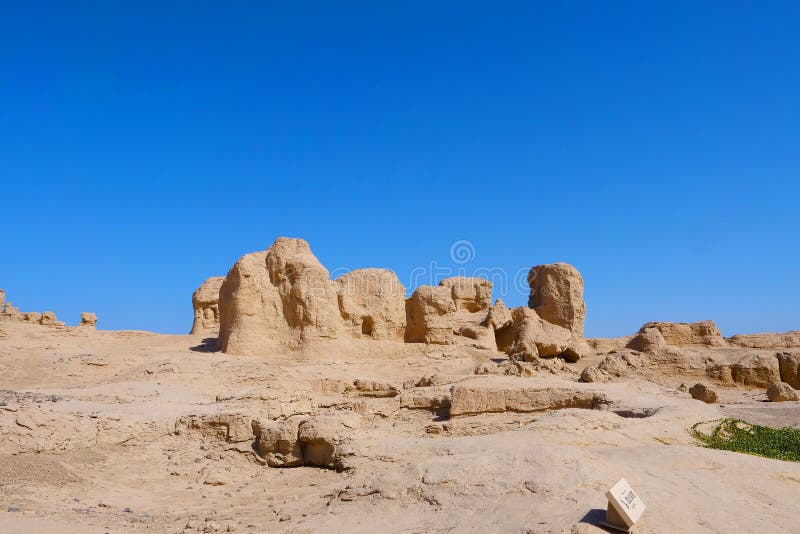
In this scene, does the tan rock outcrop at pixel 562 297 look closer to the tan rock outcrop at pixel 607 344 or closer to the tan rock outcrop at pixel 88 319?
the tan rock outcrop at pixel 607 344

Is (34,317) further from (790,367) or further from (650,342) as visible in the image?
A: (790,367)

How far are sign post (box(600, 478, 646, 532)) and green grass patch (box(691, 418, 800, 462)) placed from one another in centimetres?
390

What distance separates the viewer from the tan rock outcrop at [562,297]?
1995 cm

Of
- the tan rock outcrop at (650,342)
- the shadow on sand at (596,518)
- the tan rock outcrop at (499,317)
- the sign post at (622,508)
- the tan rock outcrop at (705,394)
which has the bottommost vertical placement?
the shadow on sand at (596,518)

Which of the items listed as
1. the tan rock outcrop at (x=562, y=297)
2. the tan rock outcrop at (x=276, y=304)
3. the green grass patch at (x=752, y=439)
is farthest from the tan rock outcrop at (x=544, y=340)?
the green grass patch at (x=752, y=439)

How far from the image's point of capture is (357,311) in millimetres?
16016

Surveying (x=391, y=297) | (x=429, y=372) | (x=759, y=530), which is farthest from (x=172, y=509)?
(x=391, y=297)

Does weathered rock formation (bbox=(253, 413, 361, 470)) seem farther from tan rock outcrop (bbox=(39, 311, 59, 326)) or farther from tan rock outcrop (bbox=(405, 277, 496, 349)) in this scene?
tan rock outcrop (bbox=(39, 311, 59, 326))

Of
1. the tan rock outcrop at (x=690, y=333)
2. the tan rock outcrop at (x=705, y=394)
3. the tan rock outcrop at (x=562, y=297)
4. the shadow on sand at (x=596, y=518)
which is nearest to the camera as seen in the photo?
the shadow on sand at (x=596, y=518)

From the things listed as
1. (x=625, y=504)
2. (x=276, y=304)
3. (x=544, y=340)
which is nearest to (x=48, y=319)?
(x=276, y=304)

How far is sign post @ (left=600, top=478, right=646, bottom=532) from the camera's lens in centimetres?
366

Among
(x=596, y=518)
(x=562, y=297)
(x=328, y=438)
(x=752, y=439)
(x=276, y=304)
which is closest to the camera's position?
(x=596, y=518)

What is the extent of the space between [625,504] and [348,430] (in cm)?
357

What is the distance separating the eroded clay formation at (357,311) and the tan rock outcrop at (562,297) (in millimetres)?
32
